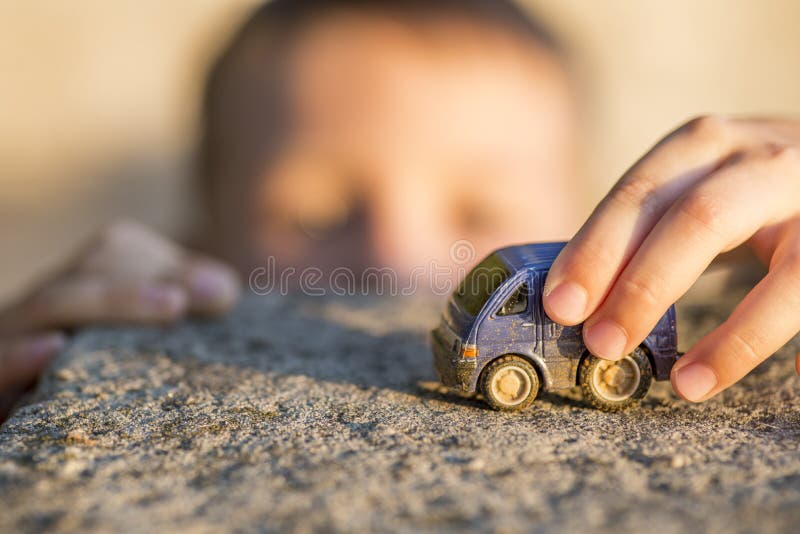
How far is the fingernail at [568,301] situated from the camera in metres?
1.79

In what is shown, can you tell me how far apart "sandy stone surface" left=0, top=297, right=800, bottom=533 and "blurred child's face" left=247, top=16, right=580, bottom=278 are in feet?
6.43

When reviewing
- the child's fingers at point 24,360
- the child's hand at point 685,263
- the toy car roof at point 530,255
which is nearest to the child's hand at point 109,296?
the child's fingers at point 24,360

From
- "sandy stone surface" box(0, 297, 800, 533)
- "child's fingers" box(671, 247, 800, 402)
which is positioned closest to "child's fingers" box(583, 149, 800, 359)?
"child's fingers" box(671, 247, 800, 402)

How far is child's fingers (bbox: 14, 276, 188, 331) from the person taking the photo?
293 centimetres

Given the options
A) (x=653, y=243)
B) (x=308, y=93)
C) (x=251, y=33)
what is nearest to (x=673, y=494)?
(x=653, y=243)

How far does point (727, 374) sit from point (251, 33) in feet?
14.3

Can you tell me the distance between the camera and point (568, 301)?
1.79 m

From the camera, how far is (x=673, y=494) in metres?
1.46

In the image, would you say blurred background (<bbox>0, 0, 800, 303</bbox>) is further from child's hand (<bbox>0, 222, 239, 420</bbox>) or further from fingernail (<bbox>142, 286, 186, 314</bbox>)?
fingernail (<bbox>142, 286, 186, 314</bbox>)

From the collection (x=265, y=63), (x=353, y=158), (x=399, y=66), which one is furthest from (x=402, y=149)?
(x=265, y=63)

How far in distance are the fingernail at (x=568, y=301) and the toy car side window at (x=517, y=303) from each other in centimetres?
10

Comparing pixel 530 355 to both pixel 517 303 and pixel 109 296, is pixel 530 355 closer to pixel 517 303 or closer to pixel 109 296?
pixel 517 303

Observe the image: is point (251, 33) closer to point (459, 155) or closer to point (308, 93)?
point (308, 93)

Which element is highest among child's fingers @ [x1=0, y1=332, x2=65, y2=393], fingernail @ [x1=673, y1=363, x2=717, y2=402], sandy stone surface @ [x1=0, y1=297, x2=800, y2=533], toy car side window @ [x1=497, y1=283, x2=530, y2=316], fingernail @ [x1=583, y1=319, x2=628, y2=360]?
toy car side window @ [x1=497, y1=283, x2=530, y2=316]
